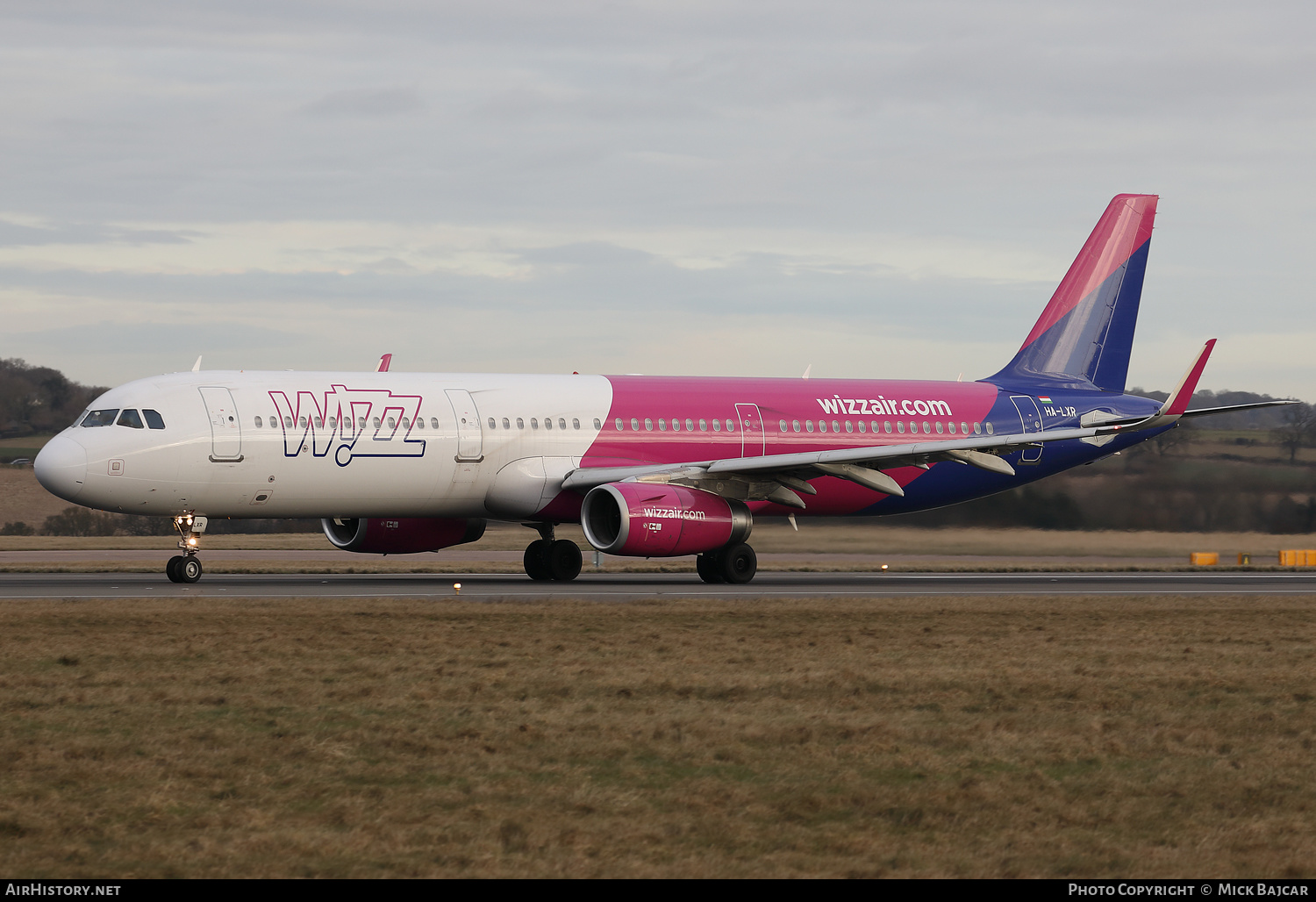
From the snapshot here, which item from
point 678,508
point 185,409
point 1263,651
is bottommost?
point 1263,651

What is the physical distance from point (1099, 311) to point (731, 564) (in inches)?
548

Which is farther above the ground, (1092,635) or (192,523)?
(192,523)

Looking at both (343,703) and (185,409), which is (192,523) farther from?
(343,703)

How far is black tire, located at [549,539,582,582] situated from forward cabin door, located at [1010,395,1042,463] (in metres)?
11.2

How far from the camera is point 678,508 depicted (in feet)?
92.8

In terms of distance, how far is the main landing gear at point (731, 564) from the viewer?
30297 millimetres

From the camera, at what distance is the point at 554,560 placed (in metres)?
30.9

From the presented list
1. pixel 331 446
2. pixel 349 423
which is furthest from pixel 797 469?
pixel 331 446

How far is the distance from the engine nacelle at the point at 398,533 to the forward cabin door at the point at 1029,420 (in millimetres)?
13007

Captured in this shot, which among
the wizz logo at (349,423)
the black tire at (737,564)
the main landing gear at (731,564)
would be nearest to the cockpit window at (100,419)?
the wizz logo at (349,423)

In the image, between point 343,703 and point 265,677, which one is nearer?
point 343,703
